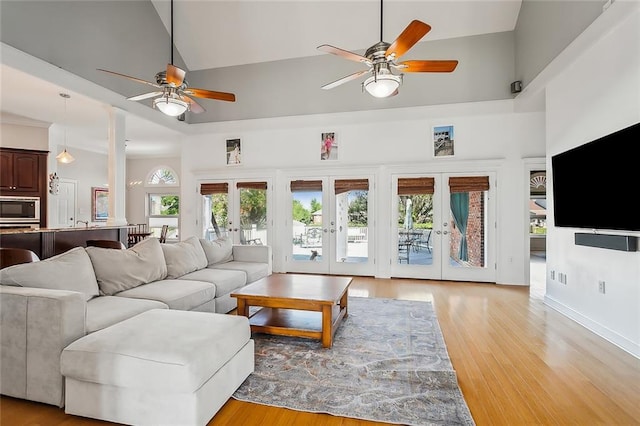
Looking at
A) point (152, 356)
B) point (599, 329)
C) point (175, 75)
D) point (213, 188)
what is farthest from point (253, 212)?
point (599, 329)

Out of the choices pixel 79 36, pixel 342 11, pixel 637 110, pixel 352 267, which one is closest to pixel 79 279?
pixel 79 36

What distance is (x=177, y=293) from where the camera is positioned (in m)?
2.95

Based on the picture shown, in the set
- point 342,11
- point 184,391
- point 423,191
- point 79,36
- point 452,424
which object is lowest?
point 452,424

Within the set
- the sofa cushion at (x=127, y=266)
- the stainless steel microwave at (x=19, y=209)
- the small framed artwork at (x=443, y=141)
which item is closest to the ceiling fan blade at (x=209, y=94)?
the sofa cushion at (x=127, y=266)

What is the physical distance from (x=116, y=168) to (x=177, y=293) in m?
3.40

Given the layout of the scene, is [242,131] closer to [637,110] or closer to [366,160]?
[366,160]

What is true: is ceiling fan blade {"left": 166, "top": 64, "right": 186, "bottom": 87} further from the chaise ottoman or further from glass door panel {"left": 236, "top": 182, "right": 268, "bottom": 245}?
glass door panel {"left": 236, "top": 182, "right": 268, "bottom": 245}

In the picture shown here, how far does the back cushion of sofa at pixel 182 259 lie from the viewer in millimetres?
3658

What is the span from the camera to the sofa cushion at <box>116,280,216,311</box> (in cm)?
283

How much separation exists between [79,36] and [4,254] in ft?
10.9

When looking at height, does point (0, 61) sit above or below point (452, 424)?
above

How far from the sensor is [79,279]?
2539 mm

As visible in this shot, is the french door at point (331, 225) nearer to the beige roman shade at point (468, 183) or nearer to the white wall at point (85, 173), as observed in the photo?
the beige roman shade at point (468, 183)

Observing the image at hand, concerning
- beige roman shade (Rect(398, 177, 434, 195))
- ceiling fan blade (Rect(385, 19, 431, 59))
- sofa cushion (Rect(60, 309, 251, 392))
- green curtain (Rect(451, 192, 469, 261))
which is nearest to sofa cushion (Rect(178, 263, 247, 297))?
sofa cushion (Rect(60, 309, 251, 392))
